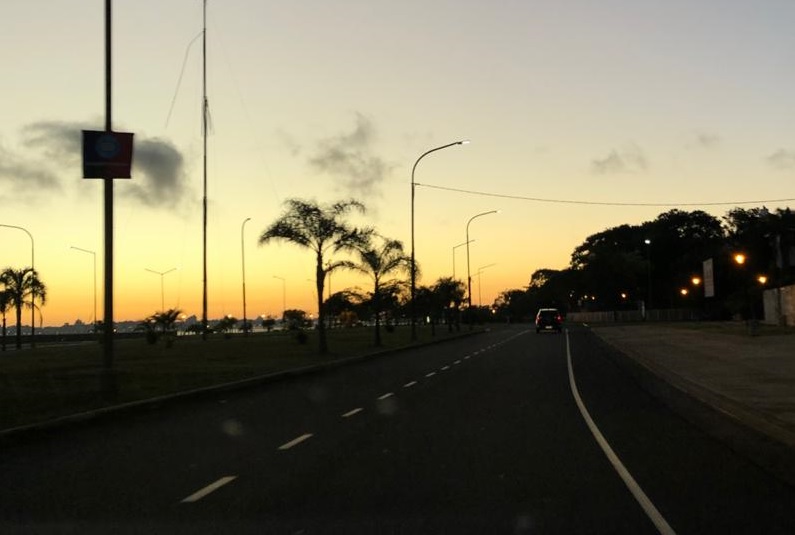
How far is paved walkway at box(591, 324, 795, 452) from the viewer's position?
13.7 metres

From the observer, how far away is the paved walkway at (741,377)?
538 inches

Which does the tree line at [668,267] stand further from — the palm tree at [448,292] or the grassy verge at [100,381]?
the grassy verge at [100,381]

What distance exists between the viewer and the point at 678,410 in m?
16.1

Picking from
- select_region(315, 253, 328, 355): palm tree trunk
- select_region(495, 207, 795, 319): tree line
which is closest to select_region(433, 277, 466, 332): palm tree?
select_region(495, 207, 795, 319): tree line

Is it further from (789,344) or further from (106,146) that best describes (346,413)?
(789,344)

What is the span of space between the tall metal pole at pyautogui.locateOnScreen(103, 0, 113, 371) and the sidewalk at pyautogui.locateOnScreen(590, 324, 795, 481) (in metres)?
12.3

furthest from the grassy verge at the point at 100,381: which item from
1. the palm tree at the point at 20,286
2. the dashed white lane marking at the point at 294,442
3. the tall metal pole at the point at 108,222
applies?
the palm tree at the point at 20,286

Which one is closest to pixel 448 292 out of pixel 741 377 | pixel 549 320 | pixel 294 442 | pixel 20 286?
pixel 549 320

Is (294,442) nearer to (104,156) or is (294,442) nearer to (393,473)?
(393,473)

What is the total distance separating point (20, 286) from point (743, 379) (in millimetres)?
58174

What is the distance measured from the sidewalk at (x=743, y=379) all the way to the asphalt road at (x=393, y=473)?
1010 mm

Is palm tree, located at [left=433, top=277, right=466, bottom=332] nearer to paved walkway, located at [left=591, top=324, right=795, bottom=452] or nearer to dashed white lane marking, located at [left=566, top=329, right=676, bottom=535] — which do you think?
paved walkway, located at [left=591, top=324, right=795, bottom=452]

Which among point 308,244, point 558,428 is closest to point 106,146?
point 558,428

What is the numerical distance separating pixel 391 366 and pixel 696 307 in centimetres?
9095
